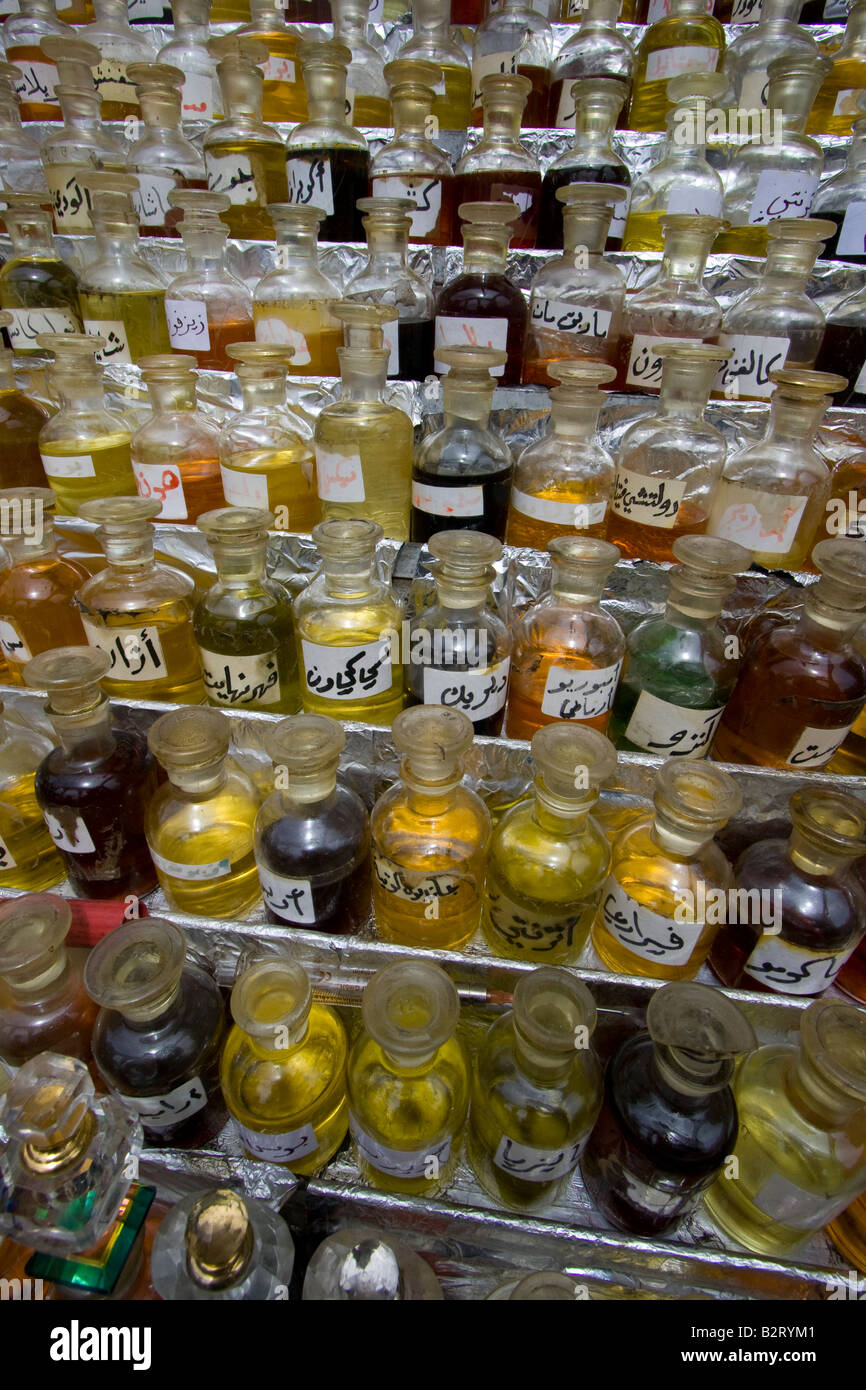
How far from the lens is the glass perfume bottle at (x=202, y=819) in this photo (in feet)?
2.97

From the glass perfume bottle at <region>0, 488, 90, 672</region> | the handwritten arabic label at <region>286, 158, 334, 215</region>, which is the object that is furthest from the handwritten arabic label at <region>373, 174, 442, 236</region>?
the glass perfume bottle at <region>0, 488, 90, 672</region>

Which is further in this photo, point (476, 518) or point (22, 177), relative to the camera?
point (22, 177)

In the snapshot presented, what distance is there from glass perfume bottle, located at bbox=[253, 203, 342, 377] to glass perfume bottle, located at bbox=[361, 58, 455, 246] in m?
0.19

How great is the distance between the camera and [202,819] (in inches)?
39.1

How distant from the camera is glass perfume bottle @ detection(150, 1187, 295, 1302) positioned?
0.59 meters

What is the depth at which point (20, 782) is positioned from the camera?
1.10 m

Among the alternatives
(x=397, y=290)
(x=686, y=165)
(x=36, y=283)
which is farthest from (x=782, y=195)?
(x=36, y=283)

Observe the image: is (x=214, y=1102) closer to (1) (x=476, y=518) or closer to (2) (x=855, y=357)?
(1) (x=476, y=518)

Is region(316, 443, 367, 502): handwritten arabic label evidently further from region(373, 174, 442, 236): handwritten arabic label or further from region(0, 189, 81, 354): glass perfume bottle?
region(0, 189, 81, 354): glass perfume bottle

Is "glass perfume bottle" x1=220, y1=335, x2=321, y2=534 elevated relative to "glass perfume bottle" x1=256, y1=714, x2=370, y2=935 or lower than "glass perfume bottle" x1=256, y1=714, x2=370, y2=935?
elevated

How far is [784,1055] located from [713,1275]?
9.9 inches
